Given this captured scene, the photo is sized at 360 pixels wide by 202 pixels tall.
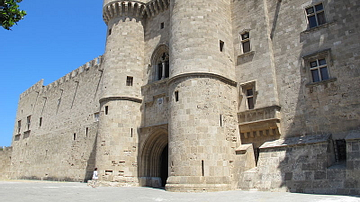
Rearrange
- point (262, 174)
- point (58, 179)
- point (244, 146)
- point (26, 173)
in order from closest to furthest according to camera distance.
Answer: point (262, 174), point (244, 146), point (58, 179), point (26, 173)

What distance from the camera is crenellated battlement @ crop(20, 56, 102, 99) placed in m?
21.7

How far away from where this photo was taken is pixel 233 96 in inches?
530

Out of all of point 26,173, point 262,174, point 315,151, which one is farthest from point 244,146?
point 26,173

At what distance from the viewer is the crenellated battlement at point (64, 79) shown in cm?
2167

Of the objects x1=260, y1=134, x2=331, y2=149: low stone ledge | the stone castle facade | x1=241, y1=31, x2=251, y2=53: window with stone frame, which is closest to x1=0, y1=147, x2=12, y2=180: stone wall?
the stone castle facade

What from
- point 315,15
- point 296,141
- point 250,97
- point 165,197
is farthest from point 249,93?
point 165,197

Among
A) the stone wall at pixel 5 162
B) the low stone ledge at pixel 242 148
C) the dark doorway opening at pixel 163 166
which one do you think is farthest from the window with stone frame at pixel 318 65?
the stone wall at pixel 5 162

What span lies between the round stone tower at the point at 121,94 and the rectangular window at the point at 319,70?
346 inches

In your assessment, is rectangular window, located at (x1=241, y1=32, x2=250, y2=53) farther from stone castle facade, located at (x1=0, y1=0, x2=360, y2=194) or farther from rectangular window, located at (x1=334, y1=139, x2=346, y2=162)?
rectangular window, located at (x1=334, y1=139, x2=346, y2=162)

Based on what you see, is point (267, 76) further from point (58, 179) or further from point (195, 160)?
point (58, 179)

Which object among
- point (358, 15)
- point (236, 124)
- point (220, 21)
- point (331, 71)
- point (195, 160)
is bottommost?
point (195, 160)

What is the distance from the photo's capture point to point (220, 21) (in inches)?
549

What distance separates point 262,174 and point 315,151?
6.67 feet

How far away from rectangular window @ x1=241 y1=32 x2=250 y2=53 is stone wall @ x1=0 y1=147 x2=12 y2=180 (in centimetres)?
2708
